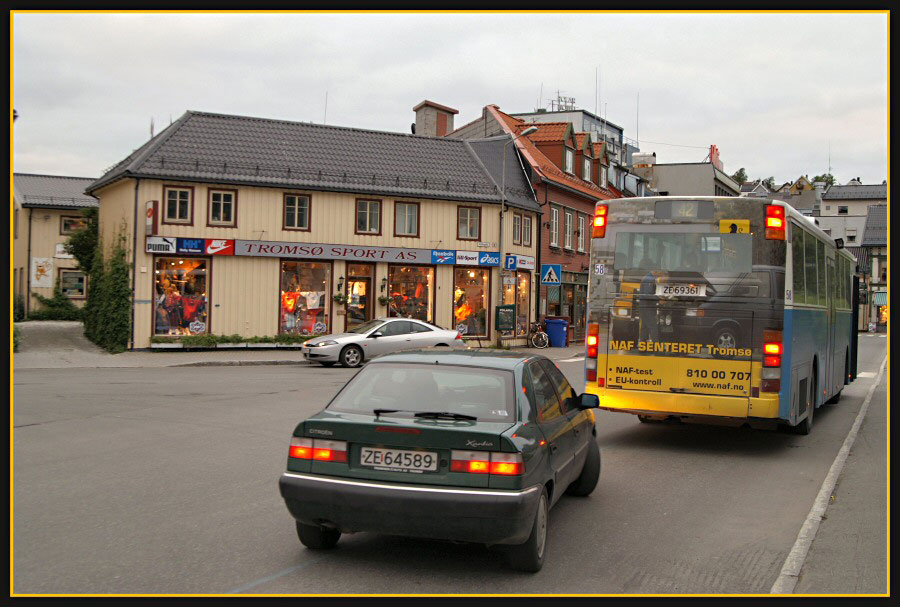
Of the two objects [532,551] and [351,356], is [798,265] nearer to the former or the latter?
[532,551]

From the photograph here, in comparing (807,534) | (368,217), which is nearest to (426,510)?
(807,534)

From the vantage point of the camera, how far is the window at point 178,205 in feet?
86.4

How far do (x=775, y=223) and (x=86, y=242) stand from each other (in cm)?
3345

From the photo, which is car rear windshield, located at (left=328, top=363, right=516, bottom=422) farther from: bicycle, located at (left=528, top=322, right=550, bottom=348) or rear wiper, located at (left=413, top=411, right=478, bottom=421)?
bicycle, located at (left=528, top=322, right=550, bottom=348)

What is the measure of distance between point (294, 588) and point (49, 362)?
20.9 m

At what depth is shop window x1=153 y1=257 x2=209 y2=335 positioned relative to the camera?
2622cm

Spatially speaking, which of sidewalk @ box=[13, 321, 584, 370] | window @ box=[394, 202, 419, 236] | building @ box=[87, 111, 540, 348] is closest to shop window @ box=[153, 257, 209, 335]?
building @ box=[87, 111, 540, 348]

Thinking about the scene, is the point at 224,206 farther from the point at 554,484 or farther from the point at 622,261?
the point at 554,484

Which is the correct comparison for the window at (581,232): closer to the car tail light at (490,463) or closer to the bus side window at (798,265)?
the bus side window at (798,265)

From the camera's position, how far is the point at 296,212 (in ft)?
93.5

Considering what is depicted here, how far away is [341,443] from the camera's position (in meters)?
5.47

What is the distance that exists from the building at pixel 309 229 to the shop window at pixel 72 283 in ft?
55.3

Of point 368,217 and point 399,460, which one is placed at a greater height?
point 368,217

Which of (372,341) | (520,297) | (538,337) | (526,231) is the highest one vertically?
(526,231)
